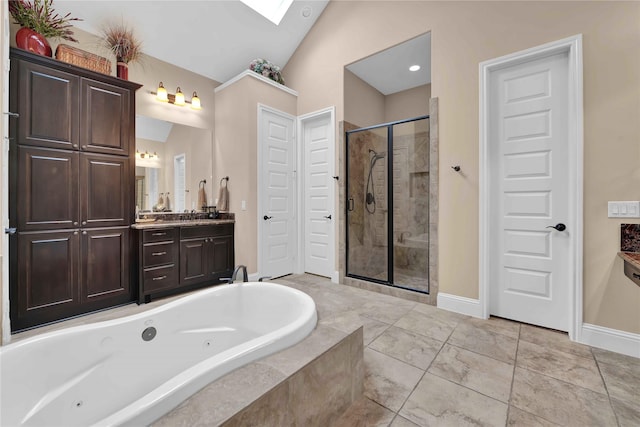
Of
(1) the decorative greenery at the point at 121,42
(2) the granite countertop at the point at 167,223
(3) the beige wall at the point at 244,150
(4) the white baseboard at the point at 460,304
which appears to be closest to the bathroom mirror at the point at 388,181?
(4) the white baseboard at the point at 460,304

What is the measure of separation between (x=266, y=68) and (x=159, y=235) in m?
2.63

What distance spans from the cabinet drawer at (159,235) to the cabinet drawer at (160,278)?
0.31 m

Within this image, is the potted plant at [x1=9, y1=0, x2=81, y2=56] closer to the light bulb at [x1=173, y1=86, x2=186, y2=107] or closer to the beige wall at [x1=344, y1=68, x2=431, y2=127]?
the light bulb at [x1=173, y1=86, x2=186, y2=107]

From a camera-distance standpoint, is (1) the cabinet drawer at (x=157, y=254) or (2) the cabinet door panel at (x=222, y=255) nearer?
(1) the cabinet drawer at (x=157, y=254)

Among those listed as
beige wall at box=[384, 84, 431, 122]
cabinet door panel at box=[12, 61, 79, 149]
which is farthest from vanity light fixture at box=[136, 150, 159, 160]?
beige wall at box=[384, 84, 431, 122]

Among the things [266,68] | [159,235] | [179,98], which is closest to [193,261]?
[159,235]

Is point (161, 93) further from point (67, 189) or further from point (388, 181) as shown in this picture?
point (388, 181)

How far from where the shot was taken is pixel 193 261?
3219 mm

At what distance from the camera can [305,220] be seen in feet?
13.1

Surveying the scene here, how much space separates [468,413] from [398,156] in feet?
8.40

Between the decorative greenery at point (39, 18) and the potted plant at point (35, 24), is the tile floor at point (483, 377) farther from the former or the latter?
the decorative greenery at point (39, 18)

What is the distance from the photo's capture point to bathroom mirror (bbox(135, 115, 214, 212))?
10.8 ft

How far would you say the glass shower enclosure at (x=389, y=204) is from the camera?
3.09m

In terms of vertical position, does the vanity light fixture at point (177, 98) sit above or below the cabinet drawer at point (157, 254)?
above
